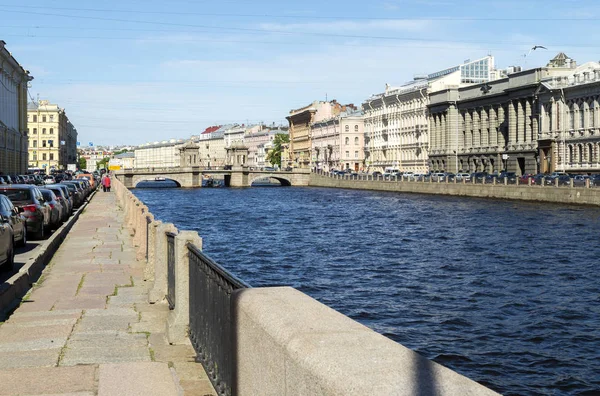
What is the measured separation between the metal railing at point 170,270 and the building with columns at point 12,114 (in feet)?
253

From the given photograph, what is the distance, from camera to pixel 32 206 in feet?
70.3

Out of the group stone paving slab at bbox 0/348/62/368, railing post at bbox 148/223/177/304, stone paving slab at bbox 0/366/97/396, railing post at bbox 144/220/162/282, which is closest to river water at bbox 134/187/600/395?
railing post at bbox 144/220/162/282

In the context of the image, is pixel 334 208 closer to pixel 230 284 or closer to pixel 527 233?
pixel 527 233

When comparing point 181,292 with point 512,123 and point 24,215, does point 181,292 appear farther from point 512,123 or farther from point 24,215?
point 512,123

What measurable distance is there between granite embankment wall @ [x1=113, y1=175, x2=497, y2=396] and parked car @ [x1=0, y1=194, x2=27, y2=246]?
12241mm

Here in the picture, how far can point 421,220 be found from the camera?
1836 inches

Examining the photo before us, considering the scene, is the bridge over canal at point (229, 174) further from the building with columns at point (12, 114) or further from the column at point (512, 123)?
the column at point (512, 123)

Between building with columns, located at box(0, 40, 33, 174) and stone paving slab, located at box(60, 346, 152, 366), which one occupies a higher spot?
building with columns, located at box(0, 40, 33, 174)

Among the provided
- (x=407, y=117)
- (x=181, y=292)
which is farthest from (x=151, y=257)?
(x=407, y=117)

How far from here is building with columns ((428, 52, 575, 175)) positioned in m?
86.6

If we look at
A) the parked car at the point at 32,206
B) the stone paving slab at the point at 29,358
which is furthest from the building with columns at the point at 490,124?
the stone paving slab at the point at 29,358

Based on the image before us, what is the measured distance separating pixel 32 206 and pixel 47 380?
1542 centimetres

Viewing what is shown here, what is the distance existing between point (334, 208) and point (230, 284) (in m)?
57.1

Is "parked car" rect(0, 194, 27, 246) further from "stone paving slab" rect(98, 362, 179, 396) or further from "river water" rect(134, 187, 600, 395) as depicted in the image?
"stone paving slab" rect(98, 362, 179, 396)
